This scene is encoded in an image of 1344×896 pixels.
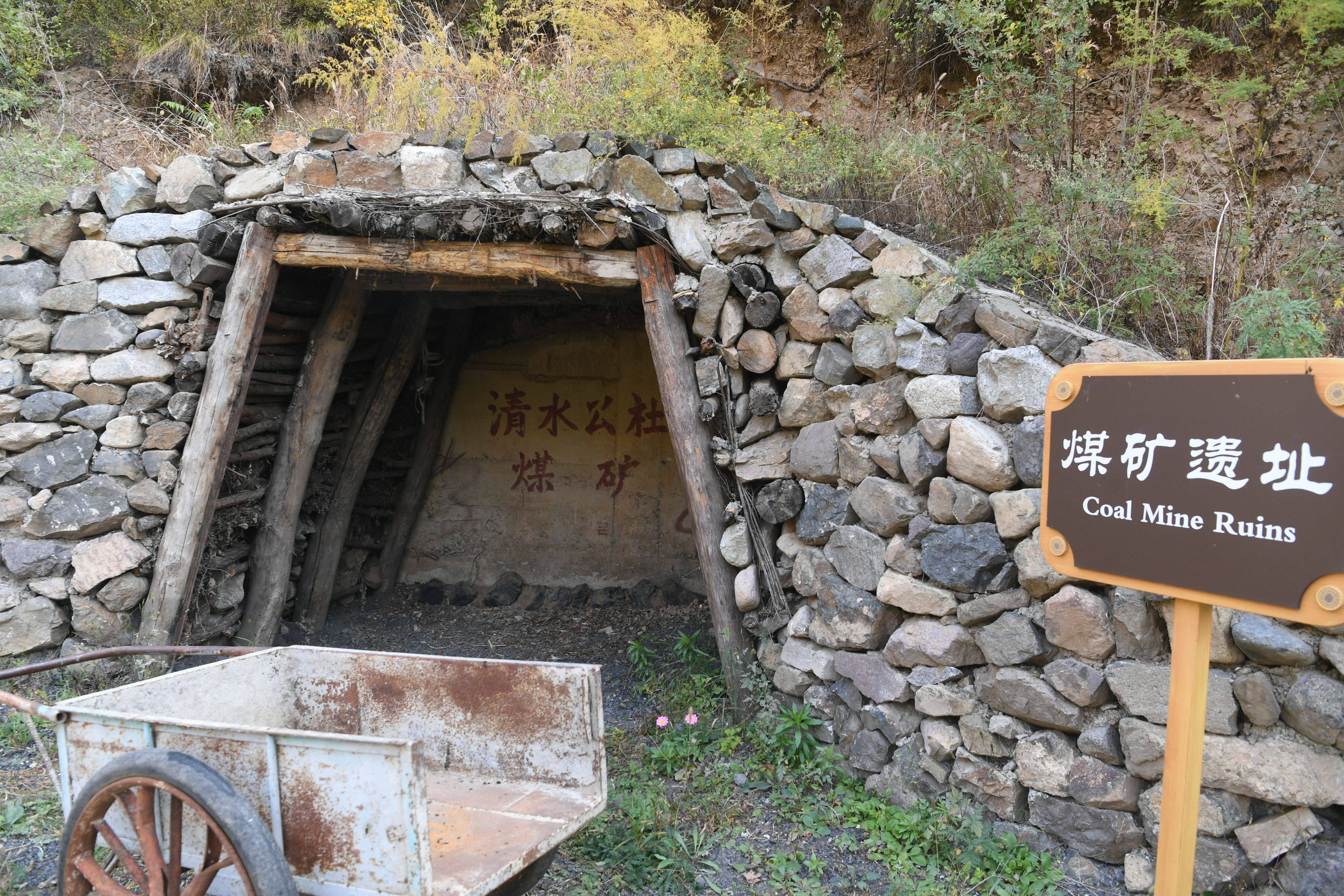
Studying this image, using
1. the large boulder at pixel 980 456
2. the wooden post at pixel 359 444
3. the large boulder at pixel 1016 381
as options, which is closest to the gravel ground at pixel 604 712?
the wooden post at pixel 359 444

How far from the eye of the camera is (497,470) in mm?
6695

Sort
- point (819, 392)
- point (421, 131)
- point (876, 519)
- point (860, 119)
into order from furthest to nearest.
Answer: point (860, 119) < point (421, 131) < point (819, 392) < point (876, 519)

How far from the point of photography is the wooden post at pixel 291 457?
5070mm

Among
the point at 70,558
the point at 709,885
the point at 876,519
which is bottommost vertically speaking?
the point at 709,885

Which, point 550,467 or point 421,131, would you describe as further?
point 550,467

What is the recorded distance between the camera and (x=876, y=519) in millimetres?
3461

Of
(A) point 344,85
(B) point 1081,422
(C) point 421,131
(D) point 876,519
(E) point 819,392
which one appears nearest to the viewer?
(B) point 1081,422

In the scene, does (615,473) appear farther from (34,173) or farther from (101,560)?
(34,173)

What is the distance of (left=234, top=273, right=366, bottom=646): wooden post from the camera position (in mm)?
A: 5070

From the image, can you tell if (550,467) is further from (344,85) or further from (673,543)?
(344,85)

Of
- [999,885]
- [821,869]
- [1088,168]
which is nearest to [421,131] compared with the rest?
[1088,168]

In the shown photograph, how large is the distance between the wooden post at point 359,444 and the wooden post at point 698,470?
7.79ft

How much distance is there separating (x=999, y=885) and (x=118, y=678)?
4.34m

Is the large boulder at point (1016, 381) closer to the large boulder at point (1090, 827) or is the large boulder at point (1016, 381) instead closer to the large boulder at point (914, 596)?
the large boulder at point (914, 596)
